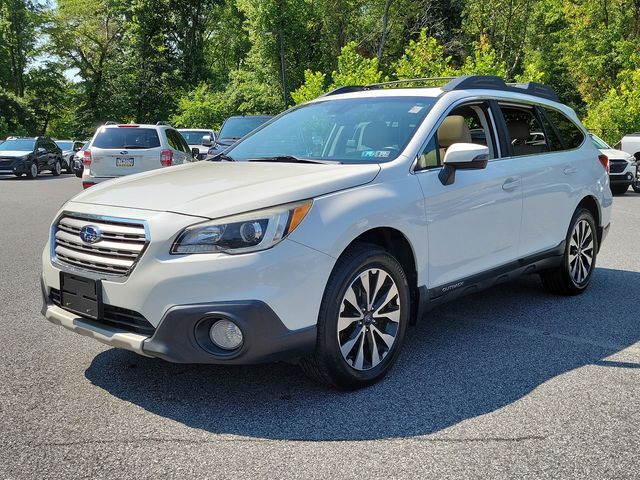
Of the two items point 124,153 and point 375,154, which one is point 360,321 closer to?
point 375,154

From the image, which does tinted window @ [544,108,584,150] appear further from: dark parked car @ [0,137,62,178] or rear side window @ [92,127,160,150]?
dark parked car @ [0,137,62,178]

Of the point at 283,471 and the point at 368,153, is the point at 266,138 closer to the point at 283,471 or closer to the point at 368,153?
the point at 368,153

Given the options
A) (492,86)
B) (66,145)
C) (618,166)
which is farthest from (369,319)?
(66,145)

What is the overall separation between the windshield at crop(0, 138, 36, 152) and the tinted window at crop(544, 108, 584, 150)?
2350 centimetres

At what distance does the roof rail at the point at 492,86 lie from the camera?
481cm

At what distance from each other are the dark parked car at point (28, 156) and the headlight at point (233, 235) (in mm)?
23652

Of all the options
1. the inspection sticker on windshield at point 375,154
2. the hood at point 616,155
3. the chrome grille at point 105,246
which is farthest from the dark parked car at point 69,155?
the inspection sticker on windshield at point 375,154

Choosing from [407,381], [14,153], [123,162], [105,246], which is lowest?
[14,153]

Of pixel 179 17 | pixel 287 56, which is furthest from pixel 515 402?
pixel 179 17

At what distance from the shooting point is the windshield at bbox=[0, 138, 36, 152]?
25391mm

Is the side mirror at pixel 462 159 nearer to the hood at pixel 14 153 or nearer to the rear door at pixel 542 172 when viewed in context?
the rear door at pixel 542 172

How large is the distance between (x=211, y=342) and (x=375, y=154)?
1613mm

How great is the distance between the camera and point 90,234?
11.8 ft

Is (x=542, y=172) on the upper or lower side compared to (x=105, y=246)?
upper
